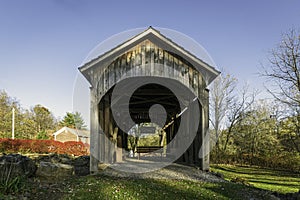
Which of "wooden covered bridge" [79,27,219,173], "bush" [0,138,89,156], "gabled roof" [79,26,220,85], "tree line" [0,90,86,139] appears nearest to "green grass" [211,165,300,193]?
"wooden covered bridge" [79,27,219,173]

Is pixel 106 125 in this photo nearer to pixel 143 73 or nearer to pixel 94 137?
pixel 94 137

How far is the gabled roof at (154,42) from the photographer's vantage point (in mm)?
9055

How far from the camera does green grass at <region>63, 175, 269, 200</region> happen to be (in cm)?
562

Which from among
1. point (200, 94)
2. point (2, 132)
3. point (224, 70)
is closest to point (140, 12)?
point (200, 94)

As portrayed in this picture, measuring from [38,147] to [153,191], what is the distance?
800 inches

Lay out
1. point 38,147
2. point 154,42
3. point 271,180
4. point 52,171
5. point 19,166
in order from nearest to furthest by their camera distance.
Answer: point 19,166 < point 52,171 < point 154,42 < point 271,180 < point 38,147

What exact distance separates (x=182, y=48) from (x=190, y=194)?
5378 millimetres

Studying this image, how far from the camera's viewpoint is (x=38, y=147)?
76.8ft

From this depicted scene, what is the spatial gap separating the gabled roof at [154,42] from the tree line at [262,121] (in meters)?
10.8

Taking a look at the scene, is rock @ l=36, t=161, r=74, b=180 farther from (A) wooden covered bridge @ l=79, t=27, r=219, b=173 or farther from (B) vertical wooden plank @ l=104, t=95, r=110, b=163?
(B) vertical wooden plank @ l=104, t=95, r=110, b=163

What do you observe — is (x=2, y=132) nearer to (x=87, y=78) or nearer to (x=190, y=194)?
(x=87, y=78)

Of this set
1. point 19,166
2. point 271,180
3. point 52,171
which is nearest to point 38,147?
point 52,171

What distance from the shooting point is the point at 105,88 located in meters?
9.18

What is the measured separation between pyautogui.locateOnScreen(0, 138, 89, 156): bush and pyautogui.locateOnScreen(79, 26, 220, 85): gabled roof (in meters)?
16.4
